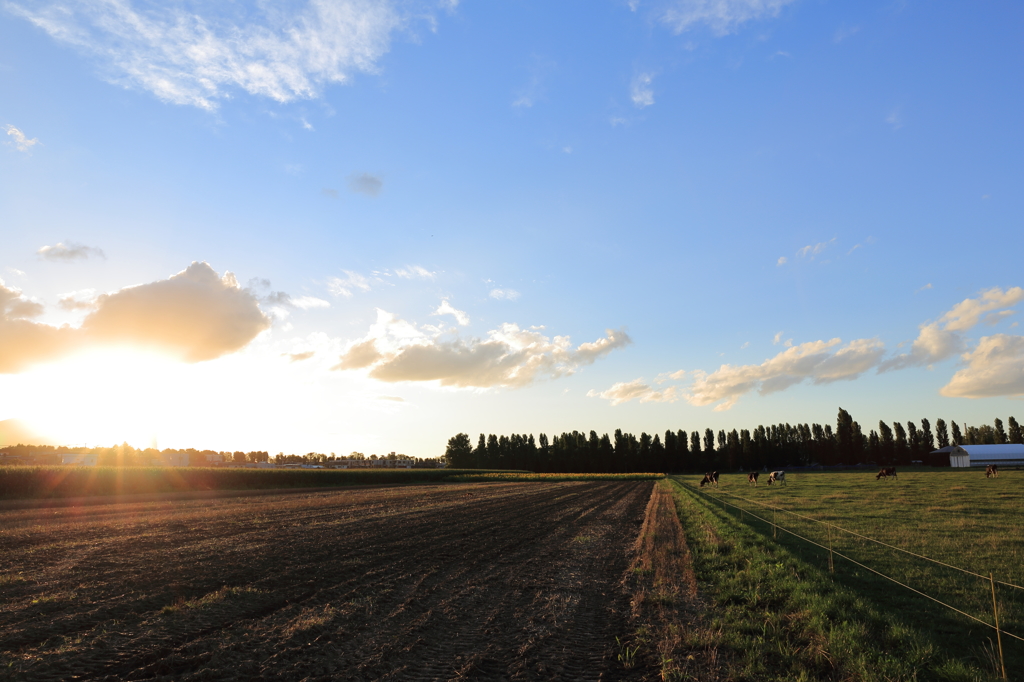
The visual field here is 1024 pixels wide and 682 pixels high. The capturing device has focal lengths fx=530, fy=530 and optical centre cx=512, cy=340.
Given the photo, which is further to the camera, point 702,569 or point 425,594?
point 702,569

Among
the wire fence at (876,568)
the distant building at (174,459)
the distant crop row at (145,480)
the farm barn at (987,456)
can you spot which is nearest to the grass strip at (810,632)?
the wire fence at (876,568)

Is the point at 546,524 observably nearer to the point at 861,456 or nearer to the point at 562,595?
the point at 562,595

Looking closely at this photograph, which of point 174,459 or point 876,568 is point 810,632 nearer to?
point 876,568

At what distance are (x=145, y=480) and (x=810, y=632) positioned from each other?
6773cm

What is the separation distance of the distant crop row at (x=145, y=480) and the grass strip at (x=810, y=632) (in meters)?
59.8

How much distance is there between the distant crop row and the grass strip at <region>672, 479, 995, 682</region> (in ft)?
196

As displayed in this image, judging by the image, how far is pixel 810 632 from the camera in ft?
32.5

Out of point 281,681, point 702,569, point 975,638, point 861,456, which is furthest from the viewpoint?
point 861,456

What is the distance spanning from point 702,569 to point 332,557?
11.8m

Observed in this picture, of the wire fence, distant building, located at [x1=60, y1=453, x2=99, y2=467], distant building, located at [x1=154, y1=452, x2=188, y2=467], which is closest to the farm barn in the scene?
the wire fence

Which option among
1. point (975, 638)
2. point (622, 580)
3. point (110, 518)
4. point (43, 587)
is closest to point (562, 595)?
point (622, 580)

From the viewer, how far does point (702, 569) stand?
15.9 m

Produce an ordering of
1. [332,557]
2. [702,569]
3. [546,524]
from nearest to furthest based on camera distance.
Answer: [702,569] < [332,557] < [546,524]

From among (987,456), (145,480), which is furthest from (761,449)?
(145,480)
